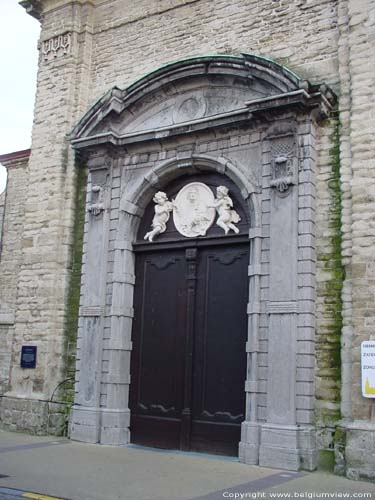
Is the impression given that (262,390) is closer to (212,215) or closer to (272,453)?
(272,453)

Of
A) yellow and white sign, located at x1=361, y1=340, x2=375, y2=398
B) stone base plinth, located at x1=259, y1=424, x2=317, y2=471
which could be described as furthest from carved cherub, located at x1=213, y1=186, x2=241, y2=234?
stone base plinth, located at x1=259, y1=424, x2=317, y2=471

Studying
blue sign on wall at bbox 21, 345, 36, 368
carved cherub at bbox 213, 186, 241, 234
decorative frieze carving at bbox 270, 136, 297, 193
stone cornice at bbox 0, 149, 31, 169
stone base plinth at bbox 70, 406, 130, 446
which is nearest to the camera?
decorative frieze carving at bbox 270, 136, 297, 193

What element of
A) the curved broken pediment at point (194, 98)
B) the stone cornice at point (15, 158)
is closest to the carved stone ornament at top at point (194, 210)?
the curved broken pediment at point (194, 98)

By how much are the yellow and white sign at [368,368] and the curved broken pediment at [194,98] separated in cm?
315

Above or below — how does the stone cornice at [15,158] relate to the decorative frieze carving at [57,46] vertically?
below

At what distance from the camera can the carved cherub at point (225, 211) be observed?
934cm

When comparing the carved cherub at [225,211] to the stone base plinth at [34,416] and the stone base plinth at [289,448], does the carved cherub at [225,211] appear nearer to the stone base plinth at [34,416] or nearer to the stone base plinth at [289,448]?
the stone base plinth at [289,448]

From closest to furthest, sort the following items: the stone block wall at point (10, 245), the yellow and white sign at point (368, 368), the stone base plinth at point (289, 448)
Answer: the yellow and white sign at point (368, 368) → the stone base plinth at point (289, 448) → the stone block wall at point (10, 245)

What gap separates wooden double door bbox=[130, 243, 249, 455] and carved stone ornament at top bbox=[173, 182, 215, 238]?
31 cm

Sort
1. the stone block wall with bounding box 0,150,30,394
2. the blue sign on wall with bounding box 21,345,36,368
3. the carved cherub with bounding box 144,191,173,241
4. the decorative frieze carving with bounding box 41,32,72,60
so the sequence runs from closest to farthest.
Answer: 1. the carved cherub with bounding box 144,191,173,241
2. the blue sign on wall with bounding box 21,345,36,368
3. the decorative frieze carving with bounding box 41,32,72,60
4. the stone block wall with bounding box 0,150,30,394

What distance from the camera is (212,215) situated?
9555 millimetres

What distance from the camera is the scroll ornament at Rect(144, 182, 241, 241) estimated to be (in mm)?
9391

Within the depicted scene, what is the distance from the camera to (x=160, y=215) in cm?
A: 1005

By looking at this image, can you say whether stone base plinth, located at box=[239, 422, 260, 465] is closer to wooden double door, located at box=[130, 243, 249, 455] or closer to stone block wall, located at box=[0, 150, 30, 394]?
wooden double door, located at box=[130, 243, 249, 455]
